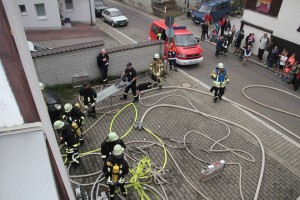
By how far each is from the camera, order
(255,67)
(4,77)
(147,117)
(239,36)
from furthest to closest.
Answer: (239,36) → (255,67) → (147,117) → (4,77)

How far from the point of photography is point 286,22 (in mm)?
14133

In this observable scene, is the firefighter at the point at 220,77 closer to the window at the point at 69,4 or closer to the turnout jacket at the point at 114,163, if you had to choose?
the turnout jacket at the point at 114,163

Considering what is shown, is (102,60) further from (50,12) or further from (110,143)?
(50,12)

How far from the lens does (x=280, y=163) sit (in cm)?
Result: 802

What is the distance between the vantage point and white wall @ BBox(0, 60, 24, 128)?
8.89 feet

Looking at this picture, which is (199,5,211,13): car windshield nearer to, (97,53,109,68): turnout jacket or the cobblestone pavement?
the cobblestone pavement

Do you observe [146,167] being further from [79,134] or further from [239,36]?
[239,36]

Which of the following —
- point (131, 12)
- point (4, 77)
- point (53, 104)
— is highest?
point (4, 77)

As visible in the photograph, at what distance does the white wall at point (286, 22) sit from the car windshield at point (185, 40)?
456 centimetres

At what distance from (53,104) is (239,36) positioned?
40.3 ft

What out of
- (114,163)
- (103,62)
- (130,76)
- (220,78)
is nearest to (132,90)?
(130,76)

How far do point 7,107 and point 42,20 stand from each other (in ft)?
61.2

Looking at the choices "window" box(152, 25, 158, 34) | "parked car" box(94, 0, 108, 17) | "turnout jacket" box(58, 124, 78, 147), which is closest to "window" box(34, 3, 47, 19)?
"parked car" box(94, 0, 108, 17)

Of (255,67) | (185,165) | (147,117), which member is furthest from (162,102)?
(255,67)
